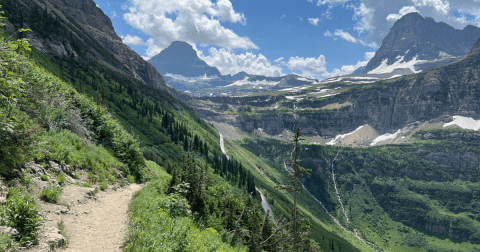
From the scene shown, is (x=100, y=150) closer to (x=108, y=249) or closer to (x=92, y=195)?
(x=92, y=195)

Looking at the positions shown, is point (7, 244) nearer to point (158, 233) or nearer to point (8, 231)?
point (8, 231)

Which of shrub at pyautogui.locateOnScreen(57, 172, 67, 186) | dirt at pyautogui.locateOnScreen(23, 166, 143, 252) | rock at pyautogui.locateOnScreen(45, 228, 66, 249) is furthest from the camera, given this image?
shrub at pyautogui.locateOnScreen(57, 172, 67, 186)

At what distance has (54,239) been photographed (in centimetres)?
745

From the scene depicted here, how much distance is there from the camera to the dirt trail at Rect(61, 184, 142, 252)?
8539 mm

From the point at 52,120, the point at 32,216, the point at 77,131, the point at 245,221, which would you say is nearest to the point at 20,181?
the point at 32,216

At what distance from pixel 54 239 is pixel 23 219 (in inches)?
45.3

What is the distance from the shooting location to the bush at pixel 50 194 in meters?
9.79

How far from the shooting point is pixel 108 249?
851 cm

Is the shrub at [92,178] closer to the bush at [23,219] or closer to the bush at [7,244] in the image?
the bush at [23,219]

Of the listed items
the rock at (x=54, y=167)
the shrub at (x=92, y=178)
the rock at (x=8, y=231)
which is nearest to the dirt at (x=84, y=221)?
the rock at (x=8, y=231)

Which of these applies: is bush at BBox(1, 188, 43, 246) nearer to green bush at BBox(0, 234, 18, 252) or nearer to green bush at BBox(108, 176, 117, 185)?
green bush at BBox(0, 234, 18, 252)

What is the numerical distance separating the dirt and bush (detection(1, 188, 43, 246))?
35 cm

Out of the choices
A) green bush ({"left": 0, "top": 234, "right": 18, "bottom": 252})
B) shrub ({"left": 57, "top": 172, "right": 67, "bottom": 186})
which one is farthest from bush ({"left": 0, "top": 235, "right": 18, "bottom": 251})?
shrub ({"left": 57, "top": 172, "right": 67, "bottom": 186})

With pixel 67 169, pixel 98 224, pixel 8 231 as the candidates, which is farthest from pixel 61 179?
pixel 8 231
